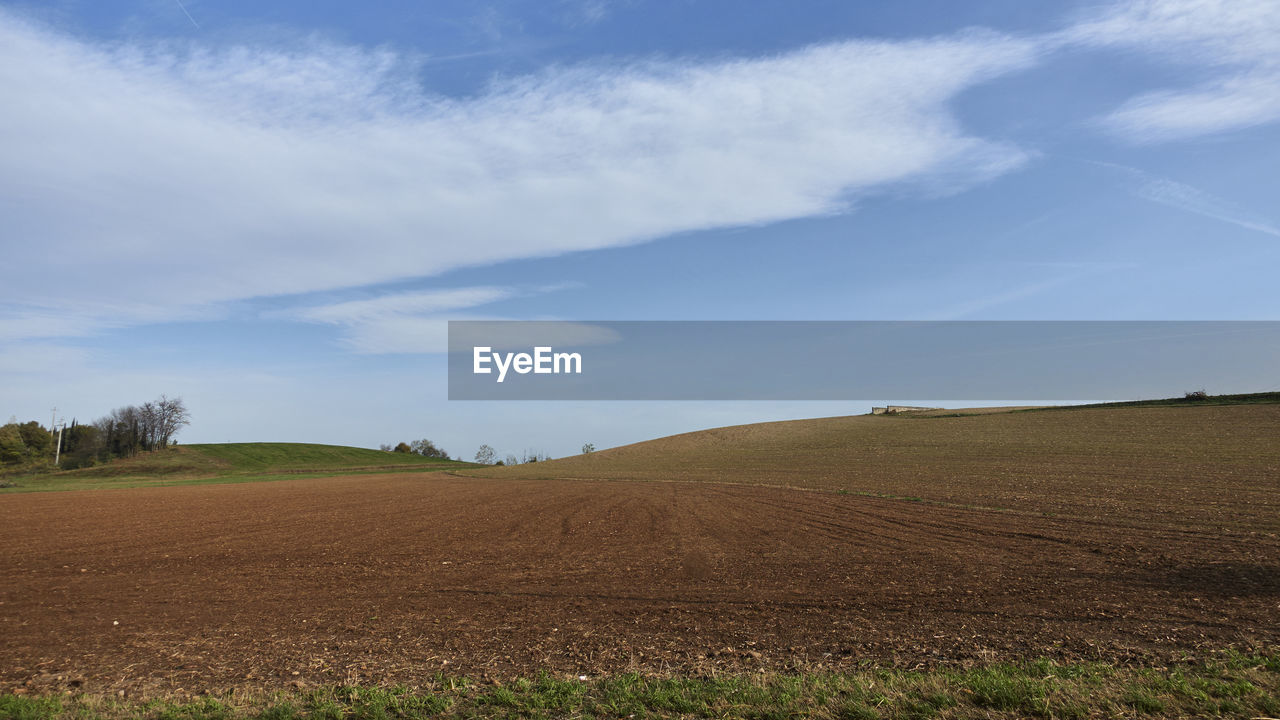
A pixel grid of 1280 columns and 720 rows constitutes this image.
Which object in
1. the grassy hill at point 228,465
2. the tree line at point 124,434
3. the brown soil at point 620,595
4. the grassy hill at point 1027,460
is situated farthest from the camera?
the tree line at point 124,434

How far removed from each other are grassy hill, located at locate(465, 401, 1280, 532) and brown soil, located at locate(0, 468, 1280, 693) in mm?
2126

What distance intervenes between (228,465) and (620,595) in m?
92.4

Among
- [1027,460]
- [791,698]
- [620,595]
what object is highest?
[1027,460]

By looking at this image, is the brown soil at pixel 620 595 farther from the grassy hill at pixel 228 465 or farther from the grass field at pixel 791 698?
the grassy hill at pixel 228 465

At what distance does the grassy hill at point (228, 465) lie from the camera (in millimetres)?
65125

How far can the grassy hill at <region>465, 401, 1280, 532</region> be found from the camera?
25.7 m

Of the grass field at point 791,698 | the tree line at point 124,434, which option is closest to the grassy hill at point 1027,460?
the grass field at point 791,698

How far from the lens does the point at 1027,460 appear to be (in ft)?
140

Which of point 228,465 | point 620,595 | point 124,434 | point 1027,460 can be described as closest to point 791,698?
point 620,595

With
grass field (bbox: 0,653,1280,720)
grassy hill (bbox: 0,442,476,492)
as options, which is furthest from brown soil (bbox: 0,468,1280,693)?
grassy hill (bbox: 0,442,476,492)

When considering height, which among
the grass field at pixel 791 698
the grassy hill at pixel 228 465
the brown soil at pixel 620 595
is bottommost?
the brown soil at pixel 620 595

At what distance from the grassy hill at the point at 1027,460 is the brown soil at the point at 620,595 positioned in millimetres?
2126

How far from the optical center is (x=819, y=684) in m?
6.88

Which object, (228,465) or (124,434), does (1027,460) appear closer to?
(228,465)
